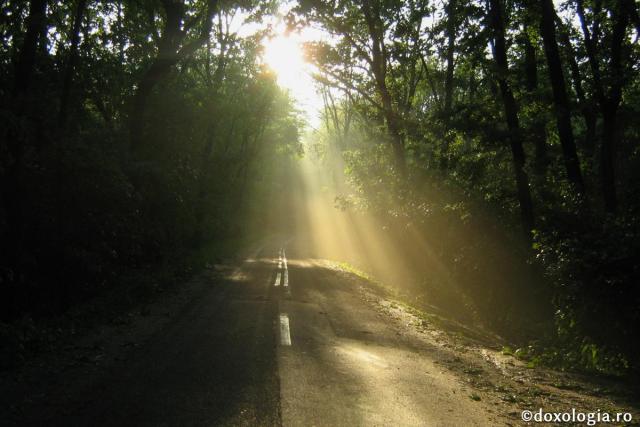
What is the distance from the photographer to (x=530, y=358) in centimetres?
812

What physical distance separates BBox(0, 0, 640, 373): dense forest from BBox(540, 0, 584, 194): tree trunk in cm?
5

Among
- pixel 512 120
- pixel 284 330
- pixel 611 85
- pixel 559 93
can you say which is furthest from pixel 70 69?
pixel 611 85

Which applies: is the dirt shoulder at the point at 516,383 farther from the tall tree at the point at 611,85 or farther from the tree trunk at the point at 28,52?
the tree trunk at the point at 28,52

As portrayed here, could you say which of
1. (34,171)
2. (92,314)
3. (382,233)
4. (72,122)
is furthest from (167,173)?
(382,233)

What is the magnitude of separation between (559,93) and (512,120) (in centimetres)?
121

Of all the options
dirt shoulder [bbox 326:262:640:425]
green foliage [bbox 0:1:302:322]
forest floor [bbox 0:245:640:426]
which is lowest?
dirt shoulder [bbox 326:262:640:425]

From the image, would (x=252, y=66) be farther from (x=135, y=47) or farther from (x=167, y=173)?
(x=167, y=173)

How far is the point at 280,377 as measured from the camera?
19.7 feet

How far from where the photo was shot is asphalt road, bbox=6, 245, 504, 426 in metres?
4.79

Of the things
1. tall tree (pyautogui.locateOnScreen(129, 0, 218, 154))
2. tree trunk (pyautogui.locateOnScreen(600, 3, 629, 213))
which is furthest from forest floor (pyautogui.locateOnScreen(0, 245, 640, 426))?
tall tree (pyautogui.locateOnScreen(129, 0, 218, 154))

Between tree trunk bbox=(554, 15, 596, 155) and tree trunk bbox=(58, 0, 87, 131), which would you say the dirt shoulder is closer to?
tree trunk bbox=(554, 15, 596, 155)

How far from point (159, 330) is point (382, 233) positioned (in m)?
18.4

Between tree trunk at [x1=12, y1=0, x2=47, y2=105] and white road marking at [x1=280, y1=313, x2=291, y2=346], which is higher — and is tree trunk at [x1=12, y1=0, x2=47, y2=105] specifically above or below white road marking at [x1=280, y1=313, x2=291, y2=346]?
above

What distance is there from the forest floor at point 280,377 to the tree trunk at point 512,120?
12.3 ft
